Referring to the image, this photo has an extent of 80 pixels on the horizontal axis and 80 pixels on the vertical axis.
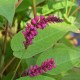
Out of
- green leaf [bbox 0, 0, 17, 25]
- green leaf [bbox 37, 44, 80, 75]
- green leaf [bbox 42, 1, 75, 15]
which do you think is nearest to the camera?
green leaf [bbox 0, 0, 17, 25]

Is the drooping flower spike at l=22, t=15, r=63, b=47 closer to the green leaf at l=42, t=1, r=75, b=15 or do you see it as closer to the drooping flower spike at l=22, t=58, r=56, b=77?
the drooping flower spike at l=22, t=58, r=56, b=77

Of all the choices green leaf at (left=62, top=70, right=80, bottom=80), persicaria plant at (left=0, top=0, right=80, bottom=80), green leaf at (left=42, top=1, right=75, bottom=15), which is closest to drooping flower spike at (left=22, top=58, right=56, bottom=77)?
persicaria plant at (left=0, top=0, right=80, bottom=80)

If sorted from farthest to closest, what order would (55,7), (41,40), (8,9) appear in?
(55,7) < (41,40) < (8,9)

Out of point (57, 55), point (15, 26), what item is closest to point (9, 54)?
point (15, 26)

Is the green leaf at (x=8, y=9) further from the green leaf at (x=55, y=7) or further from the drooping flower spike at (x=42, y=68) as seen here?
the green leaf at (x=55, y=7)

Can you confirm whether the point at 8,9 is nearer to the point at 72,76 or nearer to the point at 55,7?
the point at 72,76

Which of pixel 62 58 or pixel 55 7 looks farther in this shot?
pixel 55 7

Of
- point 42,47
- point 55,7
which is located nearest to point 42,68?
point 42,47
